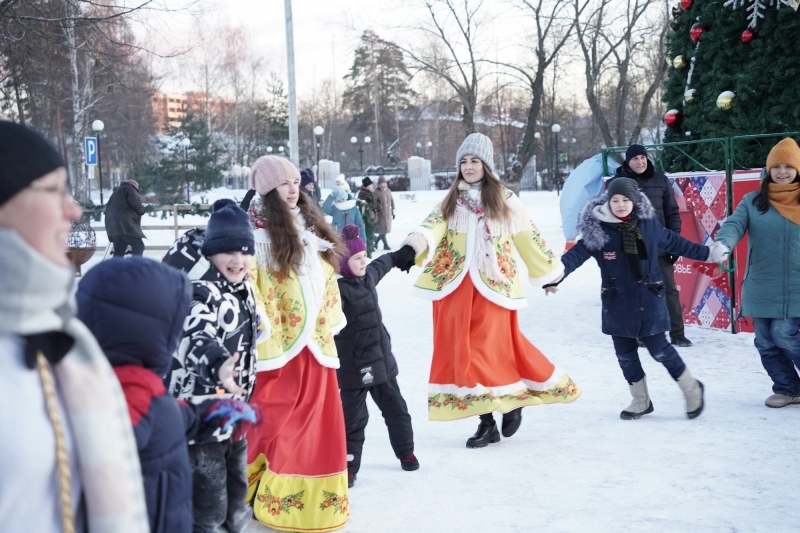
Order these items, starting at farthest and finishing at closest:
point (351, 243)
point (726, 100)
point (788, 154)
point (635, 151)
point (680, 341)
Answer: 1. point (726, 100)
2. point (680, 341)
3. point (635, 151)
4. point (788, 154)
5. point (351, 243)

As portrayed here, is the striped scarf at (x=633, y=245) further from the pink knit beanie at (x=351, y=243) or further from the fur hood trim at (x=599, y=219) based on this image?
the pink knit beanie at (x=351, y=243)

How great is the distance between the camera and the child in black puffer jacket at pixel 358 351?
428cm

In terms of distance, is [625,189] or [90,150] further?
[90,150]

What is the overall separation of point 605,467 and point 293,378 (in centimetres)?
176

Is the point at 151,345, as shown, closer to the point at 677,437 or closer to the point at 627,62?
the point at 677,437

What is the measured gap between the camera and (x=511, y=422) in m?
5.09

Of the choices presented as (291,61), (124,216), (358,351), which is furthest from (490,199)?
(291,61)

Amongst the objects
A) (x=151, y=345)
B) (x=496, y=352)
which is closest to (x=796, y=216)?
(x=496, y=352)

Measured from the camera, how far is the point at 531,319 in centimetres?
927

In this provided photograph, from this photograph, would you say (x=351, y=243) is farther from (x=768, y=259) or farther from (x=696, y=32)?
(x=696, y=32)

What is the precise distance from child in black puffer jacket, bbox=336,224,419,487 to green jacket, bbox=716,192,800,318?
8.28 feet

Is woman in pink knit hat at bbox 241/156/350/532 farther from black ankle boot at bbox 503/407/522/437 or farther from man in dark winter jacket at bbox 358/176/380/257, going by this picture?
man in dark winter jacket at bbox 358/176/380/257

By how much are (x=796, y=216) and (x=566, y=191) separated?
424 centimetres

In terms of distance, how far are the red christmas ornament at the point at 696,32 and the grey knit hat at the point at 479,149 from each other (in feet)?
17.1
